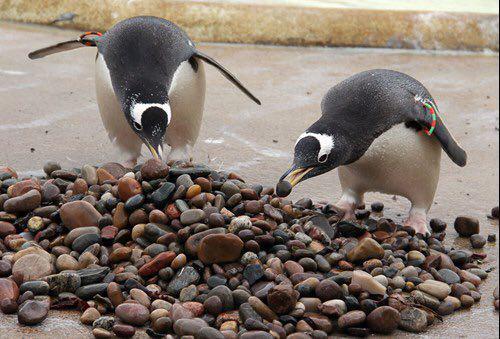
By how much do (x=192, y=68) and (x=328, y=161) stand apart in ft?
3.25

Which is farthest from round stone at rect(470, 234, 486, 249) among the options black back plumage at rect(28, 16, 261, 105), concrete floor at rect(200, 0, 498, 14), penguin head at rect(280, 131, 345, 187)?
concrete floor at rect(200, 0, 498, 14)

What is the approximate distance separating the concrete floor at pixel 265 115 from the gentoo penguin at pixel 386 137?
0.29 m

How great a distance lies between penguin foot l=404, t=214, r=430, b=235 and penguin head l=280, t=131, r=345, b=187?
1.72ft

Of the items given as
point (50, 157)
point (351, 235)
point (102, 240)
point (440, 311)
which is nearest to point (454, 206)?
point (351, 235)

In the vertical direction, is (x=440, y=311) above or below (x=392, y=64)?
above

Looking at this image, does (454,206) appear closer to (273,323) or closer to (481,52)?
(273,323)

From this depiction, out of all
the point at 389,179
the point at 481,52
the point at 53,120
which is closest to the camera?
the point at 389,179

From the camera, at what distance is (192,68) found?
3971 mm

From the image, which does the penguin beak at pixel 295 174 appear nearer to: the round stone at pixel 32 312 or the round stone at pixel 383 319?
the round stone at pixel 383 319

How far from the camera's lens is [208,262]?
2.92m

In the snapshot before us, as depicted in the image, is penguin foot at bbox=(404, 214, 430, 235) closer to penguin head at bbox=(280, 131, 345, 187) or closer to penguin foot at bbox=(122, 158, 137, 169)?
penguin head at bbox=(280, 131, 345, 187)

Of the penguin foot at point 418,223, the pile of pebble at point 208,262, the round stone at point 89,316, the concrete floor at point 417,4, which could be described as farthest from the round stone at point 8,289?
the concrete floor at point 417,4

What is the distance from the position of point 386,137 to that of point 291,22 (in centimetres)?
354

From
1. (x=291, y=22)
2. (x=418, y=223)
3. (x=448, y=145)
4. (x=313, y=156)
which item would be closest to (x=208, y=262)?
(x=313, y=156)
